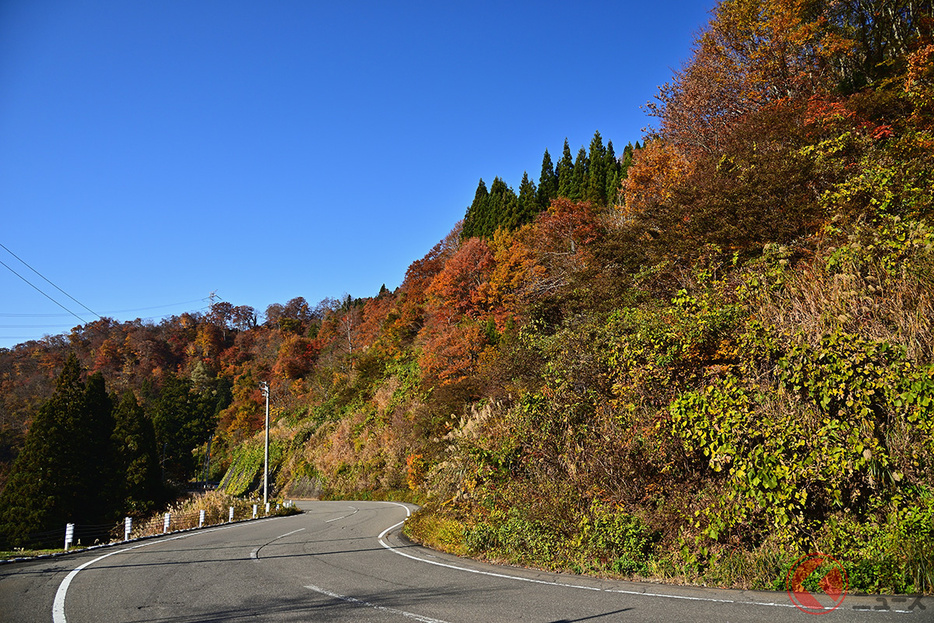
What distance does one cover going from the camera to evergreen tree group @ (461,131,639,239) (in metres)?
46.8

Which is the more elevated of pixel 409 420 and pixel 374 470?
pixel 409 420

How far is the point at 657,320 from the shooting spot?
9.70 meters

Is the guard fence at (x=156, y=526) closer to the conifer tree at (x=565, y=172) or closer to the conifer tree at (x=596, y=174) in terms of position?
the conifer tree at (x=596, y=174)

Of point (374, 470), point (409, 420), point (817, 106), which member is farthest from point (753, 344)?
point (374, 470)

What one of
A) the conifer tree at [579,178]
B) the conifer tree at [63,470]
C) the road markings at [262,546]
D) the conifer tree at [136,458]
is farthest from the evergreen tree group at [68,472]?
the conifer tree at [579,178]

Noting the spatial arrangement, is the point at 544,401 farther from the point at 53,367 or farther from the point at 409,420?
the point at 53,367

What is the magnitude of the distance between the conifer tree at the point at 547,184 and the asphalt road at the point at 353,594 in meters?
46.6

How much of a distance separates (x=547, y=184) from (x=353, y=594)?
2163 inches

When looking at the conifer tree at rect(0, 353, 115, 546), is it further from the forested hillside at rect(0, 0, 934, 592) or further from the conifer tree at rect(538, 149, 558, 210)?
the conifer tree at rect(538, 149, 558, 210)

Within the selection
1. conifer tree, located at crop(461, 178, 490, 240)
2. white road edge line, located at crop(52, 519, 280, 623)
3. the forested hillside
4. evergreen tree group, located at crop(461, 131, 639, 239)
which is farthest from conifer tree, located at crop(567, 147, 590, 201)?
white road edge line, located at crop(52, 519, 280, 623)

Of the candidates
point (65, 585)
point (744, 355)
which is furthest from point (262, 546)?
point (744, 355)

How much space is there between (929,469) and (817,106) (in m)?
11.9

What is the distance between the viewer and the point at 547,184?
57.9 meters

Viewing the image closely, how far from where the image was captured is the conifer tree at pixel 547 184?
181 ft
